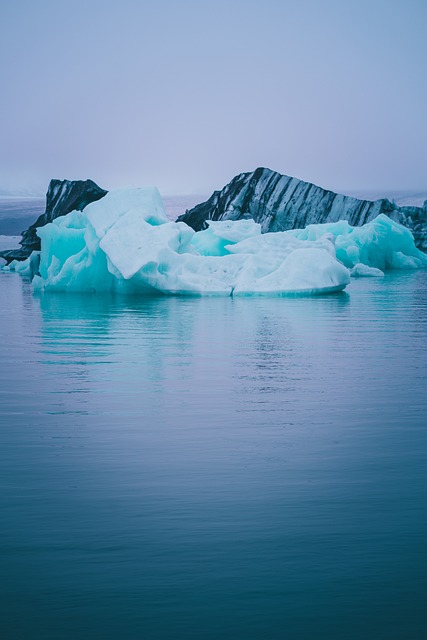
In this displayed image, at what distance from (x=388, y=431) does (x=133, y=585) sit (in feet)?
8.13

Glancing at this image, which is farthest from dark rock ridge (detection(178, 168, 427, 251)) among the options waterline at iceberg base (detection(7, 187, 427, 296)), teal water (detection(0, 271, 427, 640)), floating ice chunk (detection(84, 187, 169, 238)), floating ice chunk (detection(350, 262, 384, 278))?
teal water (detection(0, 271, 427, 640))

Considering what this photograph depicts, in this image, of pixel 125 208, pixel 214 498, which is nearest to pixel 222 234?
pixel 125 208

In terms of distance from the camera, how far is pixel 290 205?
1561 inches

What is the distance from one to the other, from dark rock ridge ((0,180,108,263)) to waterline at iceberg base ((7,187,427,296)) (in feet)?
73.1

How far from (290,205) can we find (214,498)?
36.9m

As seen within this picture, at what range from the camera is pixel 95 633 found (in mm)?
2318

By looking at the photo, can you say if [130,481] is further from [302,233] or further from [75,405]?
[302,233]

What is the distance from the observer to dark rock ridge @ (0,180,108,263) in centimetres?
4353

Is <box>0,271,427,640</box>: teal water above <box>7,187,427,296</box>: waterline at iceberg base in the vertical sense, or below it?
below

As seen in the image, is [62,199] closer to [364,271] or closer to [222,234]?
[364,271]

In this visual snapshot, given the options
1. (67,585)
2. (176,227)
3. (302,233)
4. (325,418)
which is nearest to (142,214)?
(176,227)

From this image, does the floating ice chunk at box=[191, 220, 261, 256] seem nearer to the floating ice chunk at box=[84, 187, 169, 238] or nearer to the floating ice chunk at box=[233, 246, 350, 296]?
the floating ice chunk at box=[84, 187, 169, 238]

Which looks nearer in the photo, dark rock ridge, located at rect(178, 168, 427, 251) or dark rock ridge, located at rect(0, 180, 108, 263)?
dark rock ridge, located at rect(178, 168, 427, 251)

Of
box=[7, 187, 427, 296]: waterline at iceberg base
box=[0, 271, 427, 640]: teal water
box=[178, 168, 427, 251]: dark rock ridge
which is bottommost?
box=[0, 271, 427, 640]: teal water
